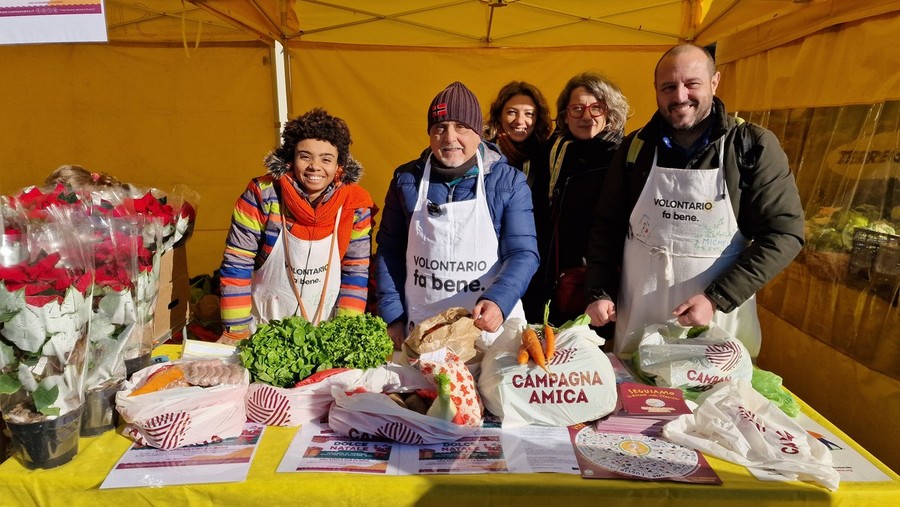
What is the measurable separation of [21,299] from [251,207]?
1173 mm

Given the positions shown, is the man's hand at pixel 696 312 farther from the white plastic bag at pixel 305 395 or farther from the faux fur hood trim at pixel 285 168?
the faux fur hood trim at pixel 285 168

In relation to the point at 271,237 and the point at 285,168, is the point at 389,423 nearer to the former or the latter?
the point at 271,237

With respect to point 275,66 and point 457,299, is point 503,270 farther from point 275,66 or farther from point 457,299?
point 275,66

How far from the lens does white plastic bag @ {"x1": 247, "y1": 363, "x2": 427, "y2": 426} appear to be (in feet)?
5.20

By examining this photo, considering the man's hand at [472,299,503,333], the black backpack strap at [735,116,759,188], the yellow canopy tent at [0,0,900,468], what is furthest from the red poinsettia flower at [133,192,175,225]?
the yellow canopy tent at [0,0,900,468]

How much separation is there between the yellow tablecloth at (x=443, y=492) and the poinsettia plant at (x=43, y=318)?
0.71 feet

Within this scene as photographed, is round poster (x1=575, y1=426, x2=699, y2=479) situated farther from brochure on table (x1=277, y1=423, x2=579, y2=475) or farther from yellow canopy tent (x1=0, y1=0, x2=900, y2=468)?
yellow canopy tent (x1=0, y1=0, x2=900, y2=468)

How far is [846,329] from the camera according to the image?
2.74 m

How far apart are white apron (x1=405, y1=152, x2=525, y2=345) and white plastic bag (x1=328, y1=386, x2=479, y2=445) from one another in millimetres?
829

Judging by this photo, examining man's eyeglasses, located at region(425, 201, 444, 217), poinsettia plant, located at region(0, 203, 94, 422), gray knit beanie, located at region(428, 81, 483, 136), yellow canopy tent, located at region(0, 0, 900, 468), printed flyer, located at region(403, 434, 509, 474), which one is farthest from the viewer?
yellow canopy tent, located at region(0, 0, 900, 468)

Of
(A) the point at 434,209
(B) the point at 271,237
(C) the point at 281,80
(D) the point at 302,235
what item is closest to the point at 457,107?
(A) the point at 434,209

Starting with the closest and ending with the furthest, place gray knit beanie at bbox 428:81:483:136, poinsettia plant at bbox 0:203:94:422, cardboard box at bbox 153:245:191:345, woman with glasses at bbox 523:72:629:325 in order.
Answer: poinsettia plant at bbox 0:203:94:422, gray knit beanie at bbox 428:81:483:136, cardboard box at bbox 153:245:191:345, woman with glasses at bbox 523:72:629:325

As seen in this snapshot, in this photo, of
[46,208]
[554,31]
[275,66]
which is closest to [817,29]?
[554,31]

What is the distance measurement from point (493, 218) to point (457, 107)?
495 millimetres
